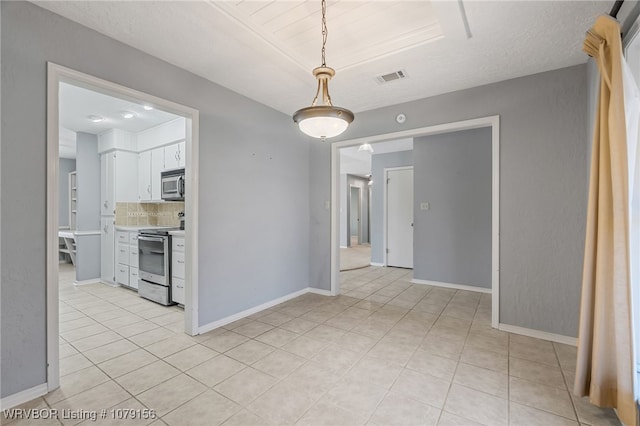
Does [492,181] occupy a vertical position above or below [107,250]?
above

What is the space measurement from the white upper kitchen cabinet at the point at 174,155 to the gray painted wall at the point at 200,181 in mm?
1372

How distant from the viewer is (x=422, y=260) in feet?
16.0

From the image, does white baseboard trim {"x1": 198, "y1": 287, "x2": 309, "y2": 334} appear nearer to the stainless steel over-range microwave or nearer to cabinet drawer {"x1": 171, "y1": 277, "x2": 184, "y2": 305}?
cabinet drawer {"x1": 171, "y1": 277, "x2": 184, "y2": 305}

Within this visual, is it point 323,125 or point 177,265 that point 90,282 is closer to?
point 177,265

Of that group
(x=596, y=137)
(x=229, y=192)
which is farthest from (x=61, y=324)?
(x=596, y=137)

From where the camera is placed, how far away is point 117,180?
4.76 meters

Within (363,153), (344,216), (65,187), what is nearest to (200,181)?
(363,153)

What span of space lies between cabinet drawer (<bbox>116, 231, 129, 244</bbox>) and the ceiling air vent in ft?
14.5

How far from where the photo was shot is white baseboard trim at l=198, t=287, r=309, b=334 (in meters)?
2.94

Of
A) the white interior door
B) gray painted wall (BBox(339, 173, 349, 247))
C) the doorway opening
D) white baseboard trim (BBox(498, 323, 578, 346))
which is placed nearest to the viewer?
white baseboard trim (BBox(498, 323, 578, 346))

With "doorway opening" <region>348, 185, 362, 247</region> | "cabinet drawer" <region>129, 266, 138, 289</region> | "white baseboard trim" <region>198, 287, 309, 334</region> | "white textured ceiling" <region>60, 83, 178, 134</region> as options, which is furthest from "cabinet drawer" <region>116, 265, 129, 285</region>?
"doorway opening" <region>348, 185, 362, 247</region>

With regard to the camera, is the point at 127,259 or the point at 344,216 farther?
the point at 344,216

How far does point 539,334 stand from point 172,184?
4.92 m

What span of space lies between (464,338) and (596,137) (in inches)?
79.1
